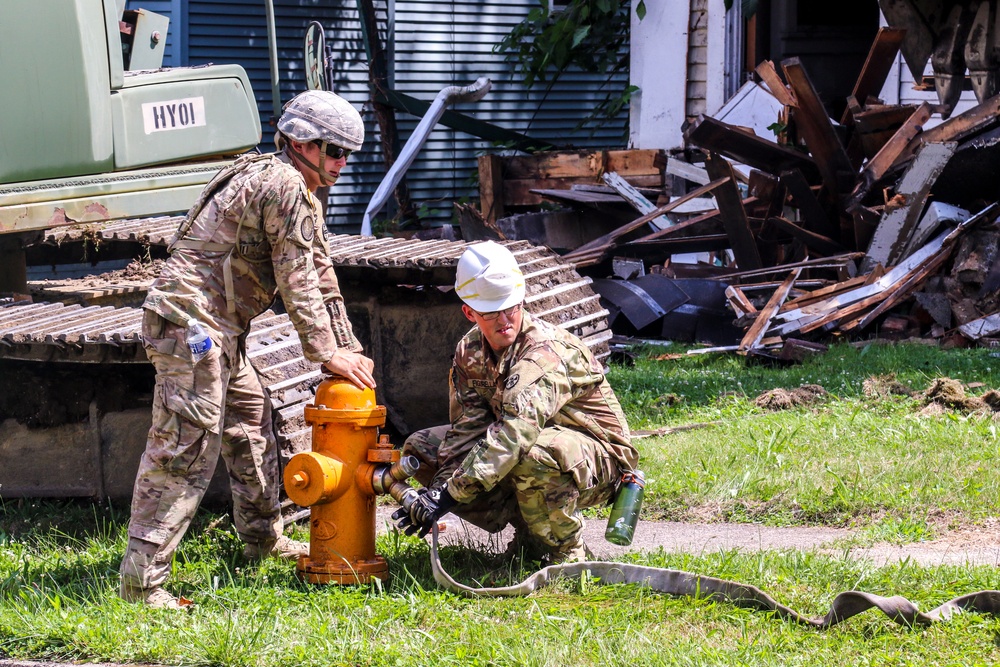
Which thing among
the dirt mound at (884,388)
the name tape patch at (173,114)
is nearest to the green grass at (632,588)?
the dirt mound at (884,388)

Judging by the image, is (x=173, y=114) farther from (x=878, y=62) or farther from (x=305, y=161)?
(x=878, y=62)

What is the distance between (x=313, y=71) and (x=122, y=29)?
196cm

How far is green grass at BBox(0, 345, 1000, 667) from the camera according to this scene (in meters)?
3.75

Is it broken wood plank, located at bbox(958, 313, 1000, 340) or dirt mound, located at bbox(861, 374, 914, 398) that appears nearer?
dirt mound, located at bbox(861, 374, 914, 398)

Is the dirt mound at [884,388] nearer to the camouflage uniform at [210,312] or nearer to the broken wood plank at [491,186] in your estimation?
the camouflage uniform at [210,312]

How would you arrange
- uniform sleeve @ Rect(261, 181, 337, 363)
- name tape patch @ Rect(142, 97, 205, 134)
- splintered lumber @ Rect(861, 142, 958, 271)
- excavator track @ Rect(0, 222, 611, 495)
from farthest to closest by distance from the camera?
splintered lumber @ Rect(861, 142, 958, 271)
excavator track @ Rect(0, 222, 611, 495)
name tape patch @ Rect(142, 97, 205, 134)
uniform sleeve @ Rect(261, 181, 337, 363)

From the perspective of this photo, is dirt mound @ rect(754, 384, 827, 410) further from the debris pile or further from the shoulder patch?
the shoulder patch

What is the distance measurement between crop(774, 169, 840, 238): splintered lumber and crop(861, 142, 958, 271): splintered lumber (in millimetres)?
943

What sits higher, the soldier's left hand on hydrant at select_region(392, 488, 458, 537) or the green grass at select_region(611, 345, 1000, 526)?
the soldier's left hand on hydrant at select_region(392, 488, 458, 537)

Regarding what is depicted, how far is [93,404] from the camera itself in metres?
5.83

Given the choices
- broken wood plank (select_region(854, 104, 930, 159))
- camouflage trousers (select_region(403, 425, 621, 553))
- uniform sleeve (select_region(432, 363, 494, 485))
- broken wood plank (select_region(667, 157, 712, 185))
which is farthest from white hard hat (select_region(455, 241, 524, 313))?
broken wood plank (select_region(667, 157, 712, 185))

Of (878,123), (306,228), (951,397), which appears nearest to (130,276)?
(306,228)

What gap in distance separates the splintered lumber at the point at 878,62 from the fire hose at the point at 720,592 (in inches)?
338

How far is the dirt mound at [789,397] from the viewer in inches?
287
